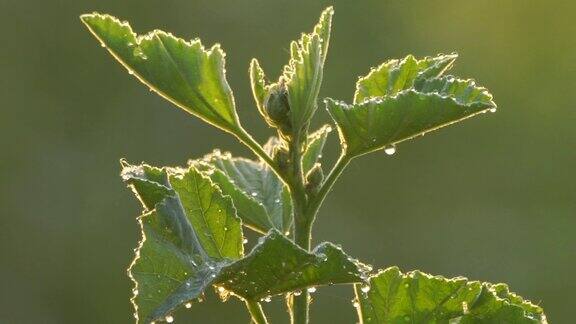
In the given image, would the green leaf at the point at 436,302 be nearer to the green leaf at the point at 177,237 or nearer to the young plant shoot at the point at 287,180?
the young plant shoot at the point at 287,180

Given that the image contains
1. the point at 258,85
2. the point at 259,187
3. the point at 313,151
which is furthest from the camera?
the point at 259,187

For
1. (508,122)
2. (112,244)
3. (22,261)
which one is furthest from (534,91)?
(22,261)

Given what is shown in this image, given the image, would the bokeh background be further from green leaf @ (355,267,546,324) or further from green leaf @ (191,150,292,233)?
green leaf @ (355,267,546,324)

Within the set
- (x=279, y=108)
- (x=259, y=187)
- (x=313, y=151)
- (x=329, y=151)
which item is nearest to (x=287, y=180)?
(x=279, y=108)

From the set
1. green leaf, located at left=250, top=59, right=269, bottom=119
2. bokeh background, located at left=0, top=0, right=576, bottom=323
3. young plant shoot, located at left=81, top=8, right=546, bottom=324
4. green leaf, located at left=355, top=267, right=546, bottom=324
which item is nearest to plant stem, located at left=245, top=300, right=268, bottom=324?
young plant shoot, located at left=81, top=8, right=546, bottom=324

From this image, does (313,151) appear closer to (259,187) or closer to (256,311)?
(259,187)

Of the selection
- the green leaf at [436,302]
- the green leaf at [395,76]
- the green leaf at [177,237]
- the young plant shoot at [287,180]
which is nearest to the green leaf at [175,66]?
the young plant shoot at [287,180]
